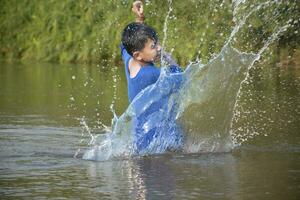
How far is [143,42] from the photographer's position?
8789 mm

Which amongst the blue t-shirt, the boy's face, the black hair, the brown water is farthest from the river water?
the black hair

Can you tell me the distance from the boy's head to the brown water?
93 centimetres

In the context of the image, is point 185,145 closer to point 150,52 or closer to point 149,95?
point 149,95

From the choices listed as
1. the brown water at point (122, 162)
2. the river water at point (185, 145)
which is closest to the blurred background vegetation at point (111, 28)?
the brown water at point (122, 162)

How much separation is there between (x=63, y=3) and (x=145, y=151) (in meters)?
16.8

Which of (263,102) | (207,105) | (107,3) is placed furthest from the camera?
(107,3)

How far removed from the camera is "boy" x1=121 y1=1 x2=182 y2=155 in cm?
879

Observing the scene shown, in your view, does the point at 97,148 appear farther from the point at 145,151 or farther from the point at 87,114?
the point at 87,114

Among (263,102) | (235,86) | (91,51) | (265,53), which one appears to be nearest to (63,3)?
(91,51)

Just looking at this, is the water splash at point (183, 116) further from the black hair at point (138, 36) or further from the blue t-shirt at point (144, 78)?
the black hair at point (138, 36)

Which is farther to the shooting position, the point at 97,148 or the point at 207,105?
the point at 207,105

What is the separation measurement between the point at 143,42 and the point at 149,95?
488 mm

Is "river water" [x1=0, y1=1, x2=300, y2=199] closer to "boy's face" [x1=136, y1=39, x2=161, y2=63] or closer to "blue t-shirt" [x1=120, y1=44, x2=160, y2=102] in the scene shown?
"blue t-shirt" [x1=120, y1=44, x2=160, y2=102]

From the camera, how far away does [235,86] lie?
399 inches
